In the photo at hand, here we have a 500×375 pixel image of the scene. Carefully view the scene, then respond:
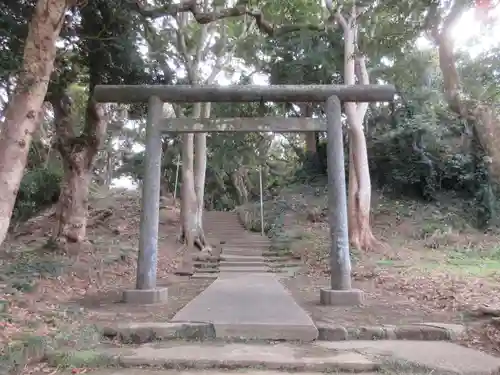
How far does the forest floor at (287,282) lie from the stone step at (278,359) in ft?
1.45

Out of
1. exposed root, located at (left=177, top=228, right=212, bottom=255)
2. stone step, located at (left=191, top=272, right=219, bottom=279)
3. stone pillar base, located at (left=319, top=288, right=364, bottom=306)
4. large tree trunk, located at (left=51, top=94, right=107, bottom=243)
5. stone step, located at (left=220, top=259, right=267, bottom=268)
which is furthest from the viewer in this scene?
exposed root, located at (left=177, top=228, right=212, bottom=255)

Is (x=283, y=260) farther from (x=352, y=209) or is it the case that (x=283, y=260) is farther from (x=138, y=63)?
(x=138, y=63)

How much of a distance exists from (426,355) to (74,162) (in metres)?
8.10

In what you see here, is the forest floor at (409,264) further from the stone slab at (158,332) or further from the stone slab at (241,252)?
the stone slab at (158,332)

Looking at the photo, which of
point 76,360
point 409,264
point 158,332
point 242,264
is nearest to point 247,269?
point 242,264

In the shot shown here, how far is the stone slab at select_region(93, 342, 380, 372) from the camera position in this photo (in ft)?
13.2

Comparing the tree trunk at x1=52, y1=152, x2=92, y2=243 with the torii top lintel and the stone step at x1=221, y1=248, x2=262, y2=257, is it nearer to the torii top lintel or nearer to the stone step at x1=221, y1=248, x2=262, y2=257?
the torii top lintel

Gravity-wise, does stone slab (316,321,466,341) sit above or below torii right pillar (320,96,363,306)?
below

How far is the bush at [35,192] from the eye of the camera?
13750mm

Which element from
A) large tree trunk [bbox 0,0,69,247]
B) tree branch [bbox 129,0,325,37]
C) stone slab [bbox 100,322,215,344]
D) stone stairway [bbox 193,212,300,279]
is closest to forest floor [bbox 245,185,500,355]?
stone stairway [bbox 193,212,300,279]

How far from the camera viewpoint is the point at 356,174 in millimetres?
12289

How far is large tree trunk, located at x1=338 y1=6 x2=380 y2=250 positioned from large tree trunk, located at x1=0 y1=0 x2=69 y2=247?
8.62 metres

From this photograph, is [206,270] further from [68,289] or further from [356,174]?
[356,174]

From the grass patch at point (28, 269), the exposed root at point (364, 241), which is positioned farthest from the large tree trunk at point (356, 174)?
the grass patch at point (28, 269)
